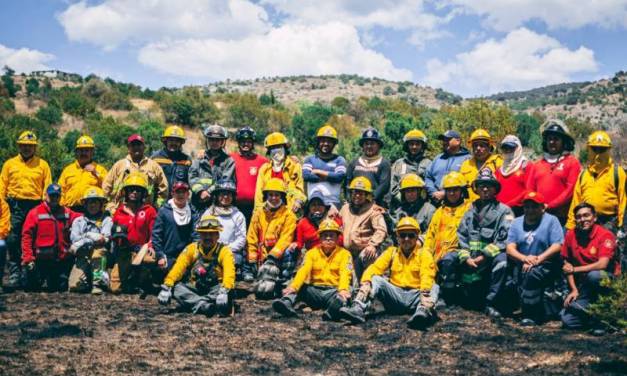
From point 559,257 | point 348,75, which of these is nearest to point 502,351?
point 559,257

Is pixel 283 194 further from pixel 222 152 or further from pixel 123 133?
pixel 123 133

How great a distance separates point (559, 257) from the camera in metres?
7.06

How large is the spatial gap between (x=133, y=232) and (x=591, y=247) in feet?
20.8

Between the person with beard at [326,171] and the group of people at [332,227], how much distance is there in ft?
0.08

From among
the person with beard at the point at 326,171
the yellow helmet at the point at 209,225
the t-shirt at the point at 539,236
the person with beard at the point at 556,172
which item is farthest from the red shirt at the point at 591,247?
the yellow helmet at the point at 209,225

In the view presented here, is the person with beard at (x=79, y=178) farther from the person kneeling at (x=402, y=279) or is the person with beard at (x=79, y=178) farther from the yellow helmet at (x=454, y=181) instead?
the yellow helmet at (x=454, y=181)

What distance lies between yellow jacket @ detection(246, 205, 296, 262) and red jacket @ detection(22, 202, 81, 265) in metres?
2.84

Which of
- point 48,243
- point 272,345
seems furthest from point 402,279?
point 48,243

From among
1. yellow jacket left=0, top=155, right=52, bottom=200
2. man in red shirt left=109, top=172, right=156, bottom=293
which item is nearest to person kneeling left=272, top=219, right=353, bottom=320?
man in red shirt left=109, top=172, right=156, bottom=293

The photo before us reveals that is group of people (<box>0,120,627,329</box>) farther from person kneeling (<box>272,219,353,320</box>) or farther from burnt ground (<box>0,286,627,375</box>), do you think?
burnt ground (<box>0,286,627,375</box>)

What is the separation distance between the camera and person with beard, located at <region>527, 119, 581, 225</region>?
7668 mm

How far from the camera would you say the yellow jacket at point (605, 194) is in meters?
7.32

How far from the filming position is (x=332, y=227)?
7.60m

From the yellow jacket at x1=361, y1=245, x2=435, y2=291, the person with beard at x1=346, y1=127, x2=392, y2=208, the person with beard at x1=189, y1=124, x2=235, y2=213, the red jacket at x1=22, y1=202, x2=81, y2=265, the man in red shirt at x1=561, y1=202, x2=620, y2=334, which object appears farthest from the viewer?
the person with beard at x1=189, y1=124, x2=235, y2=213
